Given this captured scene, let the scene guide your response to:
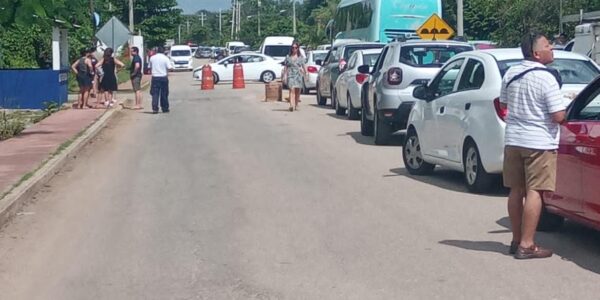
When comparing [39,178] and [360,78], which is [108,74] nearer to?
[360,78]

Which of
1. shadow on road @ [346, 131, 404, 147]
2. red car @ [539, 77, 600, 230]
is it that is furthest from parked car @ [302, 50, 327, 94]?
red car @ [539, 77, 600, 230]

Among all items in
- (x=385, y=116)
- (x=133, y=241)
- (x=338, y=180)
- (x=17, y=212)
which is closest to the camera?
(x=133, y=241)

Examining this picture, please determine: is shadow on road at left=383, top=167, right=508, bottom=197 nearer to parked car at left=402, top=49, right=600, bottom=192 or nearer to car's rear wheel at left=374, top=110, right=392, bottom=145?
parked car at left=402, top=49, right=600, bottom=192

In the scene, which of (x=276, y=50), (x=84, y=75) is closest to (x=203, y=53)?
(x=276, y=50)

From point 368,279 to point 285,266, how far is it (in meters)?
0.85

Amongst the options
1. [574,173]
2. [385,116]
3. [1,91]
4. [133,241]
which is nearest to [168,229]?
[133,241]

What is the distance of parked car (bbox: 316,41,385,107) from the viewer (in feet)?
87.4

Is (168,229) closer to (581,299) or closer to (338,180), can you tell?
(338,180)

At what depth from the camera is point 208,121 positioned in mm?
25219

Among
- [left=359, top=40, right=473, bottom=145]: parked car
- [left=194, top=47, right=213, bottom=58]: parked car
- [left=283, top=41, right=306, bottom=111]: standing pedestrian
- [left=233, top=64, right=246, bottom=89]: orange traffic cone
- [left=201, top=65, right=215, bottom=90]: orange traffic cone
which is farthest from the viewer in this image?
[left=194, top=47, right=213, bottom=58]: parked car

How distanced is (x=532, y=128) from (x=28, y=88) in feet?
Result: 75.2

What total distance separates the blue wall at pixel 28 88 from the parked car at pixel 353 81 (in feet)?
29.2

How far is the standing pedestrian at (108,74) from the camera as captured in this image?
94.3ft

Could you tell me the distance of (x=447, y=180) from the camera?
44.3 feet
